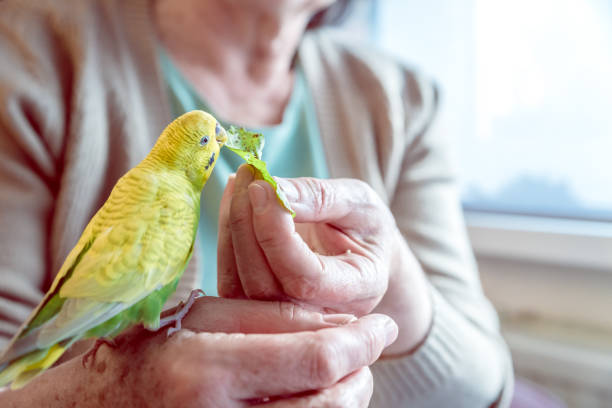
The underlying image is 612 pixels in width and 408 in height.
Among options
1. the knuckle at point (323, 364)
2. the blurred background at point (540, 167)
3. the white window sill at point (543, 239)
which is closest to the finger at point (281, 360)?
the knuckle at point (323, 364)

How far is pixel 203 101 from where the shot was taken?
1.93 feet

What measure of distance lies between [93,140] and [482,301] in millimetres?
534

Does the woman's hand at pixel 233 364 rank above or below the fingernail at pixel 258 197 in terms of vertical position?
below

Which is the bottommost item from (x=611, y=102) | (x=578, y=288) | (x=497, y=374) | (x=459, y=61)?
(x=578, y=288)

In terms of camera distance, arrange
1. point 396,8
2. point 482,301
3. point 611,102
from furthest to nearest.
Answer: point 396,8
point 611,102
point 482,301

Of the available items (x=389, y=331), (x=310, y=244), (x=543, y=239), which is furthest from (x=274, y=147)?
(x=543, y=239)

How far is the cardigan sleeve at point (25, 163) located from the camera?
450mm

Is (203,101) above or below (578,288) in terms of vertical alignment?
above

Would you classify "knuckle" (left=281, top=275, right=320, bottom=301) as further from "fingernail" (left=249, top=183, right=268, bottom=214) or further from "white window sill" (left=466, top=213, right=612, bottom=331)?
"white window sill" (left=466, top=213, right=612, bottom=331)

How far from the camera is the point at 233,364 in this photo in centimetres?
27

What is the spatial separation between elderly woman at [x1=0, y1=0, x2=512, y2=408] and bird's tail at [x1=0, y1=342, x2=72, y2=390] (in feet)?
0.18

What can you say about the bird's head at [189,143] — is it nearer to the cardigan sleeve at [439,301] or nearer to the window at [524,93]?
the cardigan sleeve at [439,301]

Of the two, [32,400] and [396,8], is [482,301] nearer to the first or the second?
[32,400]

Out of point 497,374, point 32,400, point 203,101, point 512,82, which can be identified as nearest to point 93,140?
point 203,101
